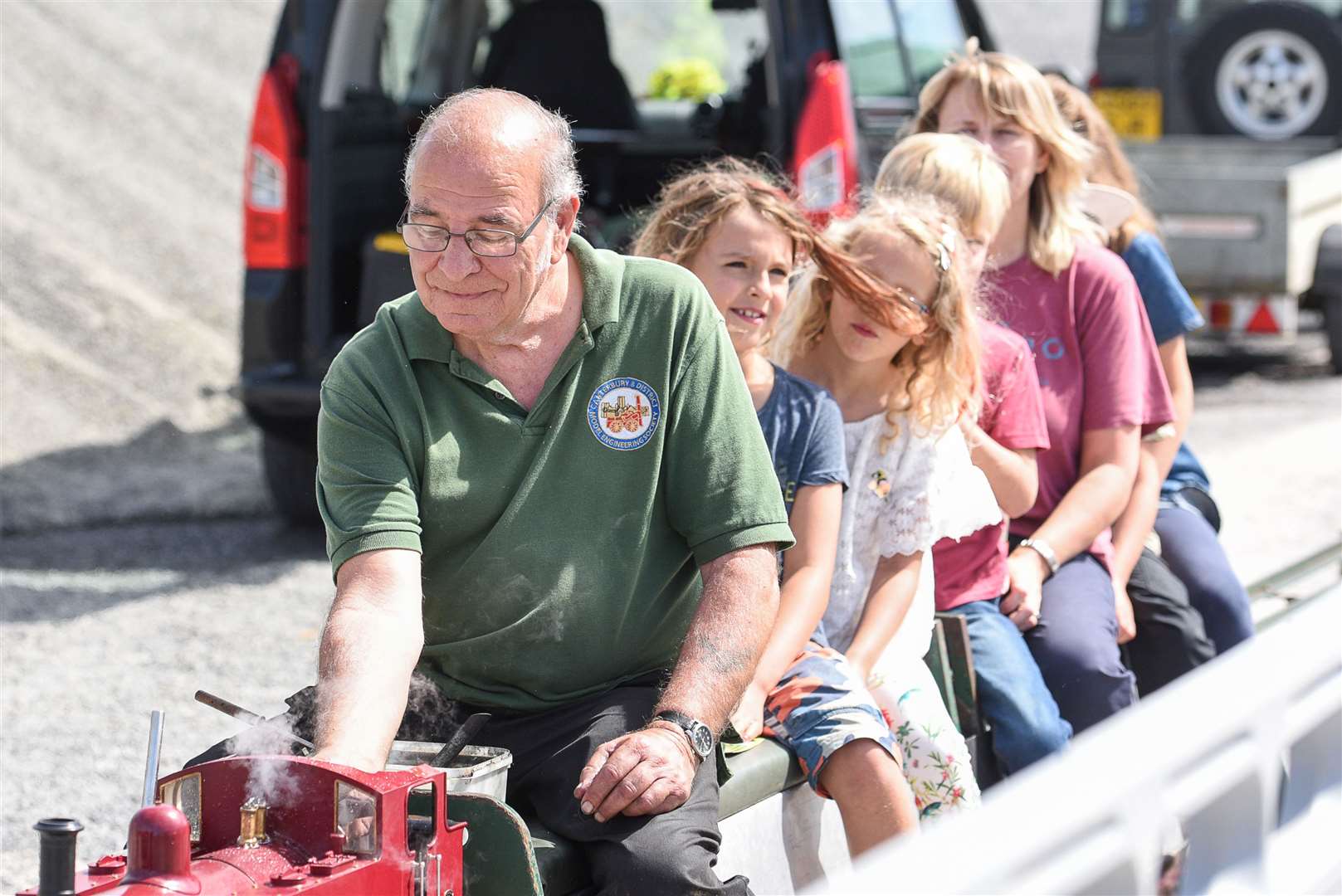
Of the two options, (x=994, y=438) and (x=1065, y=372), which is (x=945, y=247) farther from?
(x=1065, y=372)

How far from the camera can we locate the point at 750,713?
2.91 m

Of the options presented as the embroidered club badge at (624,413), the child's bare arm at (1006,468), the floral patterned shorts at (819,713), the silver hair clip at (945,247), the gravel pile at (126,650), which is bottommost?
the gravel pile at (126,650)

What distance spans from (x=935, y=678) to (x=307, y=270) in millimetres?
3865

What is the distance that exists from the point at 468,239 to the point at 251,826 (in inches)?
36.7

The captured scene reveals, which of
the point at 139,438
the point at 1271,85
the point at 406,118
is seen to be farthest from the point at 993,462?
the point at 1271,85

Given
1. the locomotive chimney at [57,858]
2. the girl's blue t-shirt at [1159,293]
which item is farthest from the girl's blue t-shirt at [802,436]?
the locomotive chimney at [57,858]

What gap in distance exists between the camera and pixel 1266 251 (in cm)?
1048

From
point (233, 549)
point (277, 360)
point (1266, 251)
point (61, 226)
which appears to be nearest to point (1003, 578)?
point (277, 360)

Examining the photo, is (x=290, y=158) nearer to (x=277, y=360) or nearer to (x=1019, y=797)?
(x=277, y=360)

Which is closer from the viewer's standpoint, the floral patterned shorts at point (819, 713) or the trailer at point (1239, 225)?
the floral patterned shorts at point (819, 713)

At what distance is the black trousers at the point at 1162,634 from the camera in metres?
4.00

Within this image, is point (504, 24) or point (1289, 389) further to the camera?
point (1289, 389)

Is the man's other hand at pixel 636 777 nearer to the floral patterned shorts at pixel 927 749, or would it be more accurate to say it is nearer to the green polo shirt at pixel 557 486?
the green polo shirt at pixel 557 486

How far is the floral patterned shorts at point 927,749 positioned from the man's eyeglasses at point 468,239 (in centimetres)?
112
